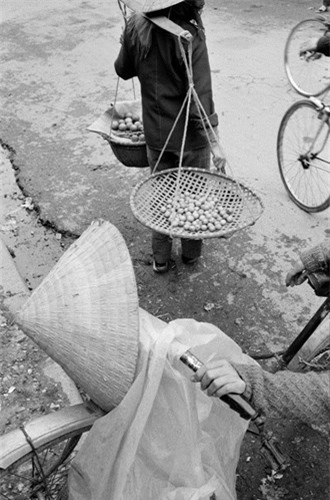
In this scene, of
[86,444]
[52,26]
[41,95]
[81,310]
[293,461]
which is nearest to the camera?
[81,310]

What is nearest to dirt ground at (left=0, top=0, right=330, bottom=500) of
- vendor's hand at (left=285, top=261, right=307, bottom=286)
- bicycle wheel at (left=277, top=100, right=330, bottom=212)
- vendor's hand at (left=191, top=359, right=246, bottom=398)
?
bicycle wheel at (left=277, top=100, right=330, bottom=212)

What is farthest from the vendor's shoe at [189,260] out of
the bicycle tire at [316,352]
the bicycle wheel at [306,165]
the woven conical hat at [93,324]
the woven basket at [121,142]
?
the woven conical hat at [93,324]

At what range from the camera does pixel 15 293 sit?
3.15 metres

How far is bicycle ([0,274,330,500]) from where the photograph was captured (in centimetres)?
157

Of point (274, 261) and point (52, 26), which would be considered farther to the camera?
point (52, 26)

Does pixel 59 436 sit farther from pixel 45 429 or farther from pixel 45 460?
pixel 45 460

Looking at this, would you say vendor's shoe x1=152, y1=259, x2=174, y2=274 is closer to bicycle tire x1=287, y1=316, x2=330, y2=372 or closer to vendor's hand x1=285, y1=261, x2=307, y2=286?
vendor's hand x1=285, y1=261, x2=307, y2=286

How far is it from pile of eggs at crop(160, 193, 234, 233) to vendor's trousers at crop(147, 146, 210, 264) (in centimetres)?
28

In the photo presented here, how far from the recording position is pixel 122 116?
132 inches

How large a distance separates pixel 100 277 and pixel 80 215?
7.52 feet

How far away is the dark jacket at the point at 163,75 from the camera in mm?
2574

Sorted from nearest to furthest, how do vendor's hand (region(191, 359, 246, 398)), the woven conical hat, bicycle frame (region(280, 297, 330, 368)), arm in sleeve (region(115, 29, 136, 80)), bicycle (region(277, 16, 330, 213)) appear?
vendor's hand (region(191, 359, 246, 398)), the woven conical hat, bicycle frame (region(280, 297, 330, 368)), arm in sleeve (region(115, 29, 136, 80)), bicycle (region(277, 16, 330, 213))

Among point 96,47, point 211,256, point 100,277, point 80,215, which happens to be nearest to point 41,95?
point 96,47

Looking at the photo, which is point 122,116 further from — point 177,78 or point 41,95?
point 41,95
